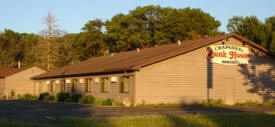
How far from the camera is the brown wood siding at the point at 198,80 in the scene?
26.7 metres

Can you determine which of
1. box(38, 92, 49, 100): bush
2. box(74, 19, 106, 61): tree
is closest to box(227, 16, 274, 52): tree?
box(38, 92, 49, 100): bush

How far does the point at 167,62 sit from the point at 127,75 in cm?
Answer: 282

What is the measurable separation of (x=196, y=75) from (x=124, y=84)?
16.4 feet

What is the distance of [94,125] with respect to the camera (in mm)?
14133

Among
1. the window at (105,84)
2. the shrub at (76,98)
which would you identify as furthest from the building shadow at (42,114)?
the shrub at (76,98)

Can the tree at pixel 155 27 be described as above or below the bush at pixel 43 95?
above

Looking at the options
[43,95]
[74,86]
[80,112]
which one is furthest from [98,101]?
[43,95]

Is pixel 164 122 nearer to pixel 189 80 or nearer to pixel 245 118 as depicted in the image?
pixel 245 118

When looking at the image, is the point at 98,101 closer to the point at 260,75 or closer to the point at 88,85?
the point at 88,85

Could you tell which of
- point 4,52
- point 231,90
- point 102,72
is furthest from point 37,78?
point 4,52

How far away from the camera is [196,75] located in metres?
28.1

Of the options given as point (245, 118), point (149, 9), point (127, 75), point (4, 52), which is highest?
point (149, 9)

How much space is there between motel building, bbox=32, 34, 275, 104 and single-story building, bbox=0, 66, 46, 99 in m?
19.3

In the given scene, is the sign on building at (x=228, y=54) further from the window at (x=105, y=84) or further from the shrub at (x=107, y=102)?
the window at (x=105, y=84)
